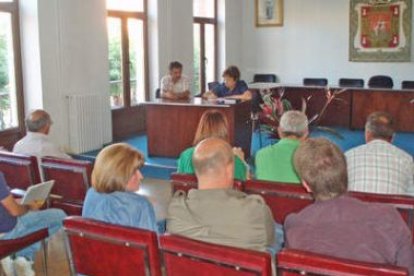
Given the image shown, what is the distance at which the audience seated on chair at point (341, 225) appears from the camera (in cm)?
191

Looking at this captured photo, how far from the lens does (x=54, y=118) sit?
7445mm

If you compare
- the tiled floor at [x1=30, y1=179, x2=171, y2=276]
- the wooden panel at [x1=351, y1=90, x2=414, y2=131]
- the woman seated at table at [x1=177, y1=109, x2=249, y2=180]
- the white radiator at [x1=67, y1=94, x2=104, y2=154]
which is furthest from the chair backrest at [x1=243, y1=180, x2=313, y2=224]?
the wooden panel at [x1=351, y1=90, x2=414, y2=131]

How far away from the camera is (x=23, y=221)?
11.4 ft

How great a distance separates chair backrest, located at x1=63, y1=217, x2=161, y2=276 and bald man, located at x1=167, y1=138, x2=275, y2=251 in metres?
0.22

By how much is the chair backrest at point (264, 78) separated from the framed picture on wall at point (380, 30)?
5.71 ft

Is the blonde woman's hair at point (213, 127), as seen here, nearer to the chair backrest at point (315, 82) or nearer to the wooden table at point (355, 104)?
the wooden table at point (355, 104)

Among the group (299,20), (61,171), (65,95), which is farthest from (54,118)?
(299,20)

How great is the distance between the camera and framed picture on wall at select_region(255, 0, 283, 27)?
12.6 m

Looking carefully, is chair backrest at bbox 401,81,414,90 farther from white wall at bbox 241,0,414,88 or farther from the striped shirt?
the striped shirt

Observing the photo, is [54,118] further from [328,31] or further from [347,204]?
[328,31]

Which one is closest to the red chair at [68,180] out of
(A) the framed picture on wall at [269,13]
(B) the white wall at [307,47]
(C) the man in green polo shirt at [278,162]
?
(C) the man in green polo shirt at [278,162]

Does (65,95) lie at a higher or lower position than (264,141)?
higher

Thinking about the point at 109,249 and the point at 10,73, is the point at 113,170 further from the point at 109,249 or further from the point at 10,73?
the point at 10,73

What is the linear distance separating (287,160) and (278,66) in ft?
31.5
